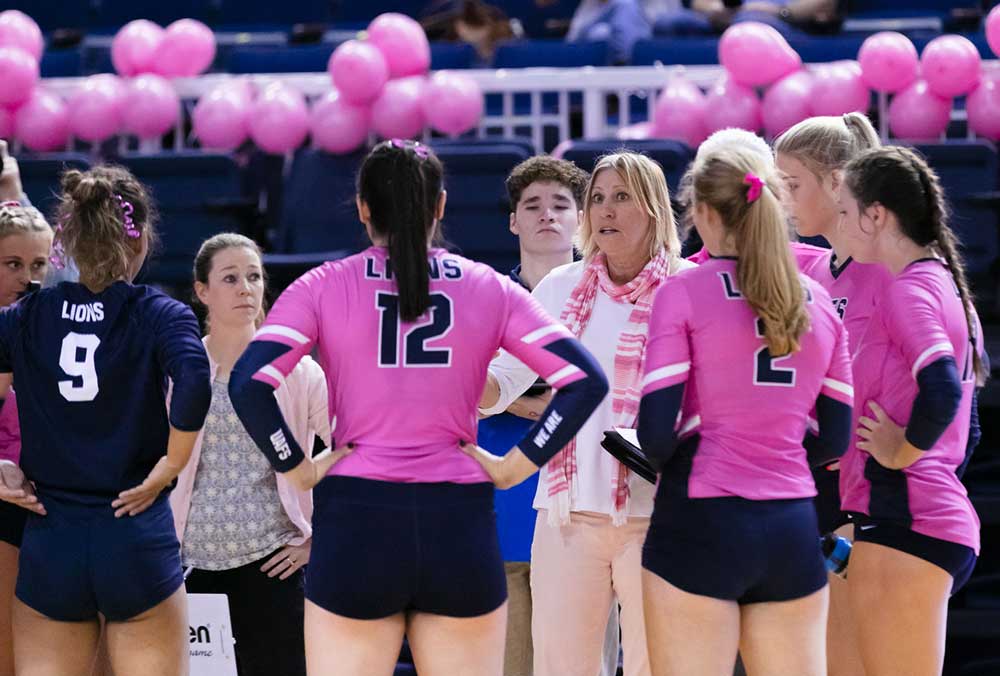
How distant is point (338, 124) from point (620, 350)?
3333 mm

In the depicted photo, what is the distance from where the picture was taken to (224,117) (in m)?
6.25

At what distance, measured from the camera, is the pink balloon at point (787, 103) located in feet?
18.8

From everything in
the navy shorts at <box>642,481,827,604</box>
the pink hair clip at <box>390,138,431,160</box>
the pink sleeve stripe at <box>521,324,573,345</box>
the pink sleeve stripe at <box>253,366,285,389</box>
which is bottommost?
the navy shorts at <box>642,481,827,604</box>

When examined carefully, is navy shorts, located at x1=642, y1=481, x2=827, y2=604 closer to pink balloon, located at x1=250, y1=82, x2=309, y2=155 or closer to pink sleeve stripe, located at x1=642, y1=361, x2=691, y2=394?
pink sleeve stripe, located at x1=642, y1=361, x2=691, y2=394

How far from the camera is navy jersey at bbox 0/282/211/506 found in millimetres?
2674

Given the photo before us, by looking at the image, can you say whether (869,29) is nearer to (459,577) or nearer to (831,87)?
(831,87)

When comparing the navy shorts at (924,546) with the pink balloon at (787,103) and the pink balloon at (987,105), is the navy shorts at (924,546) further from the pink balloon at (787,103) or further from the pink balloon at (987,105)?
the pink balloon at (987,105)

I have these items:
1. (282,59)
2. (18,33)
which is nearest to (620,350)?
(18,33)

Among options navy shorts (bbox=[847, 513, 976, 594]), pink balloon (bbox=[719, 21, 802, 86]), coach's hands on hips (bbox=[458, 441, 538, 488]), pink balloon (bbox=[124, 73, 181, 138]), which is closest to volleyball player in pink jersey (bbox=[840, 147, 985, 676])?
navy shorts (bbox=[847, 513, 976, 594])

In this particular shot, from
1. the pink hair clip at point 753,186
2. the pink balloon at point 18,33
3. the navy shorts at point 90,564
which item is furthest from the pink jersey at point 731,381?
the pink balloon at point 18,33

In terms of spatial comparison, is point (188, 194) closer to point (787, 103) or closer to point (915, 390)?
point (787, 103)

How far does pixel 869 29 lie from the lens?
24.1ft

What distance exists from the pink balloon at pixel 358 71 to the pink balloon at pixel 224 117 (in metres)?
0.48

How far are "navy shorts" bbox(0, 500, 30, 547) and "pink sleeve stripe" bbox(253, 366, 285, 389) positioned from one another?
3.30ft
